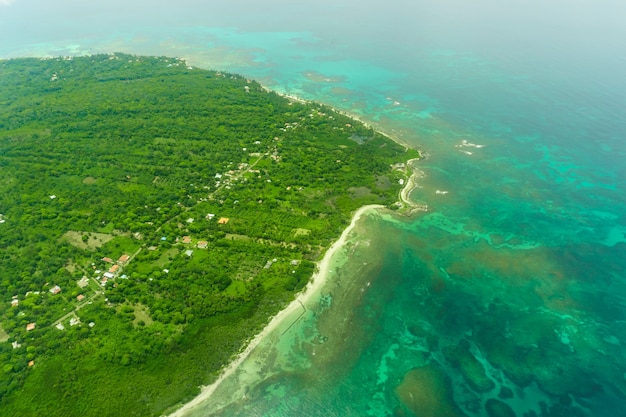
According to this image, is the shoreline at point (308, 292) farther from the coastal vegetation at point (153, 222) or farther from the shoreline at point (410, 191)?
the coastal vegetation at point (153, 222)

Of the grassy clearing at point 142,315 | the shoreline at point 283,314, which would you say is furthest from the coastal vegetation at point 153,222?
the shoreline at point 283,314

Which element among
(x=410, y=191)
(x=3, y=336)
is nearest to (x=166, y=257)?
(x=3, y=336)

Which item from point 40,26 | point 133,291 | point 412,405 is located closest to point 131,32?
point 40,26

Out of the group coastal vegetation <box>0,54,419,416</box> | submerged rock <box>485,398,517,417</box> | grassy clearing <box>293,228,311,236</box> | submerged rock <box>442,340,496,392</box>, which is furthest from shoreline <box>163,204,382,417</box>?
submerged rock <box>485,398,517,417</box>

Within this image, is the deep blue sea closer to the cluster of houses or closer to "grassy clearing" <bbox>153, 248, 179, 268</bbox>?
"grassy clearing" <bbox>153, 248, 179, 268</bbox>

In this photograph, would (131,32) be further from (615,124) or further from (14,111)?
(615,124)

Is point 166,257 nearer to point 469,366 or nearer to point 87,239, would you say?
point 87,239
